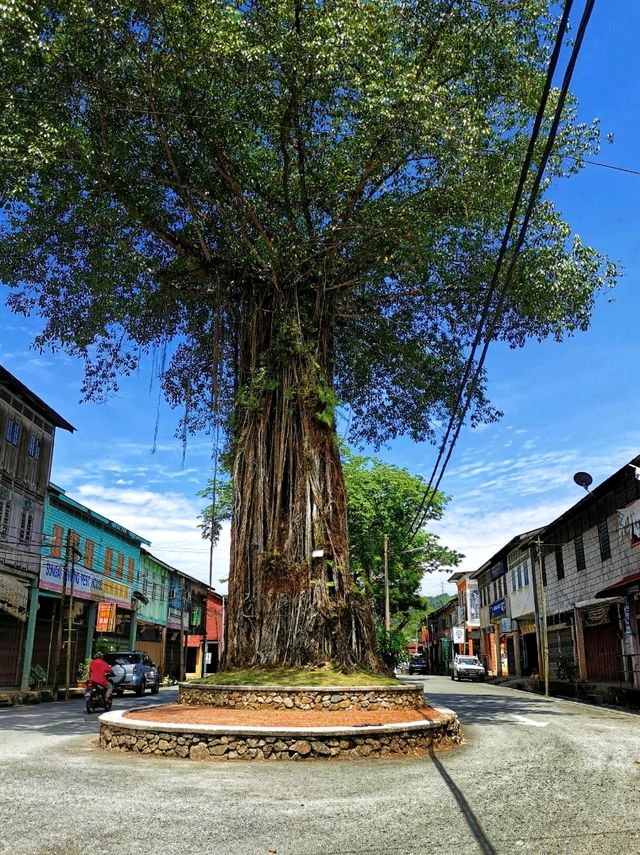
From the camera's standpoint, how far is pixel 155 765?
31.2ft

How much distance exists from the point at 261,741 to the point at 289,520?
6.06m

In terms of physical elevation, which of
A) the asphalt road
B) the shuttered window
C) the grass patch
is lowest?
the asphalt road

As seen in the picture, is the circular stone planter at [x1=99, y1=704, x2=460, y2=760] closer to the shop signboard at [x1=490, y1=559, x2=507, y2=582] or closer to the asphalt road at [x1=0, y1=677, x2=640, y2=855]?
the asphalt road at [x1=0, y1=677, x2=640, y2=855]

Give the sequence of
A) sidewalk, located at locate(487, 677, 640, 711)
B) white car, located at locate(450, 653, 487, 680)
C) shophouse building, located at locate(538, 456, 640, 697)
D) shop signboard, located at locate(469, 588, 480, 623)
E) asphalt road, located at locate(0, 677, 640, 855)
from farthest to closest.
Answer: shop signboard, located at locate(469, 588, 480, 623) → white car, located at locate(450, 653, 487, 680) → shophouse building, located at locate(538, 456, 640, 697) → sidewalk, located at locate(487, 677, 640, 711) → asphalt road, located at locate(0, 677, 640, 855)

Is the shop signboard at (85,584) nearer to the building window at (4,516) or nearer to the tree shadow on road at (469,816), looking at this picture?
the building window at (4,516)

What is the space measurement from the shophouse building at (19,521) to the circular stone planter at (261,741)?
55.7ft

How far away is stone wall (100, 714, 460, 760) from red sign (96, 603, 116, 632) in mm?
23837

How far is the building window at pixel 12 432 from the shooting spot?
88.8 feet

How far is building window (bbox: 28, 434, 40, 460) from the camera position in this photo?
2891cm

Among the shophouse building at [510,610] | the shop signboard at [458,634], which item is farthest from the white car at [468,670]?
the shop signboard at [458,634]

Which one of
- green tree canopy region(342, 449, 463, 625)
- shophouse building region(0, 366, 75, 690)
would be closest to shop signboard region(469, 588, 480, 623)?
green tree canopy region(342, 449, 463, 625)

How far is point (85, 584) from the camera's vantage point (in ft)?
108

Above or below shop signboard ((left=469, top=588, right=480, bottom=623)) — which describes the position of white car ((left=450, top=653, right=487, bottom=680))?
below

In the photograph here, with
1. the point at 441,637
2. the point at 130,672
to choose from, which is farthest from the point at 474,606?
the point at 130,672
